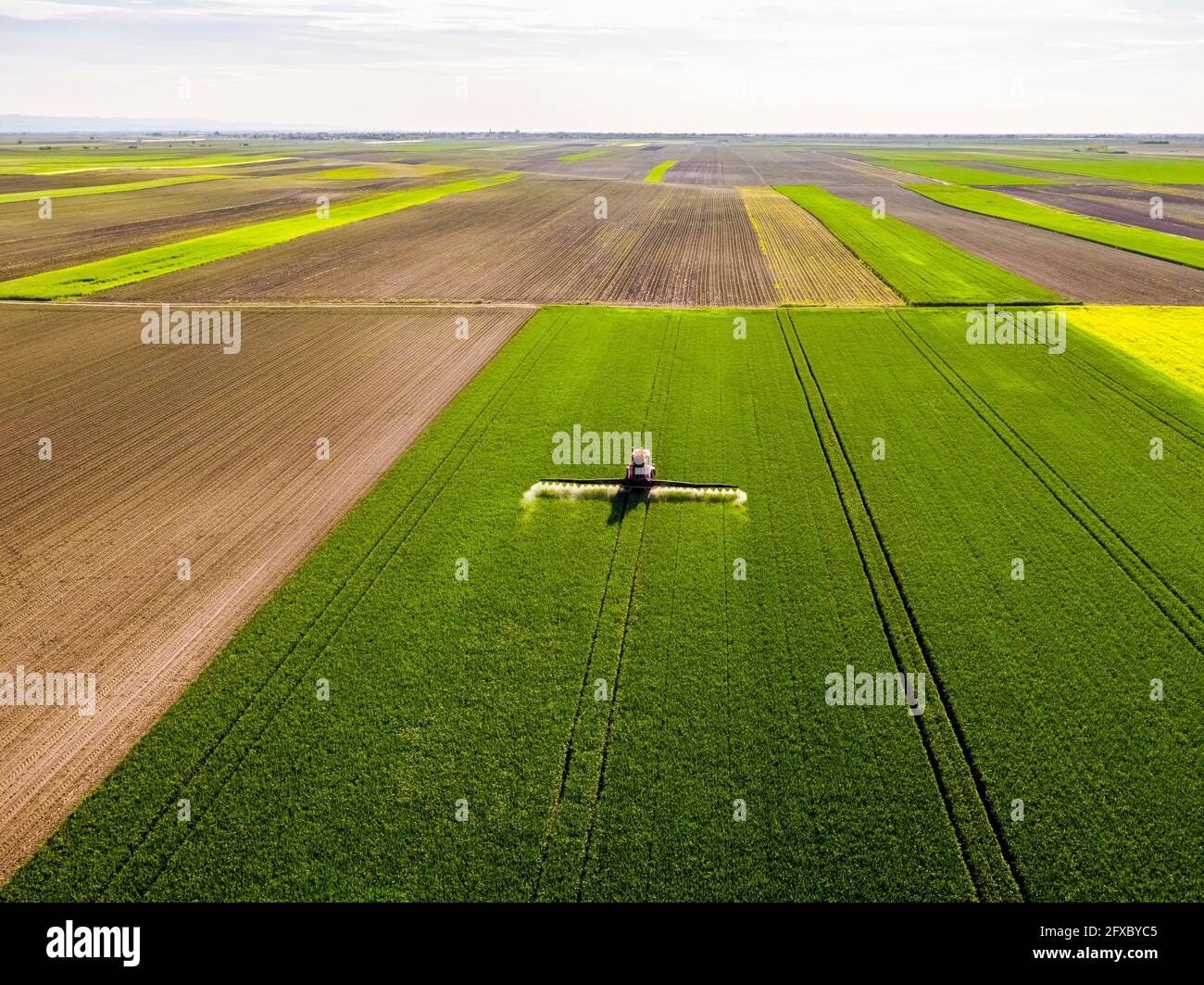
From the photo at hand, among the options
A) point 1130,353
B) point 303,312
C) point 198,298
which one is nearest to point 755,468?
point 1130,353

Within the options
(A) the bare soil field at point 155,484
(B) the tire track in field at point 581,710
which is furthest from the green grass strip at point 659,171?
(B) the tire track in field at point 581,710

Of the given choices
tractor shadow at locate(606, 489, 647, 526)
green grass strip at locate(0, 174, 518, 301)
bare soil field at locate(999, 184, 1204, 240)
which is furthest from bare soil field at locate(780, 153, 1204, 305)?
green grass strip at locate(0, 174, 518, 301)

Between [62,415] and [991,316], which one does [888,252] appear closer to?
[991,316]

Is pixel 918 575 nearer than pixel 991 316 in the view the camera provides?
Yes

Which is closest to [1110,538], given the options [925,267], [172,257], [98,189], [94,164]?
[925,267]

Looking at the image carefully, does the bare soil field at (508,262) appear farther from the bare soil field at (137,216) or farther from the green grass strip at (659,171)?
the green grass strip at (659,171)
